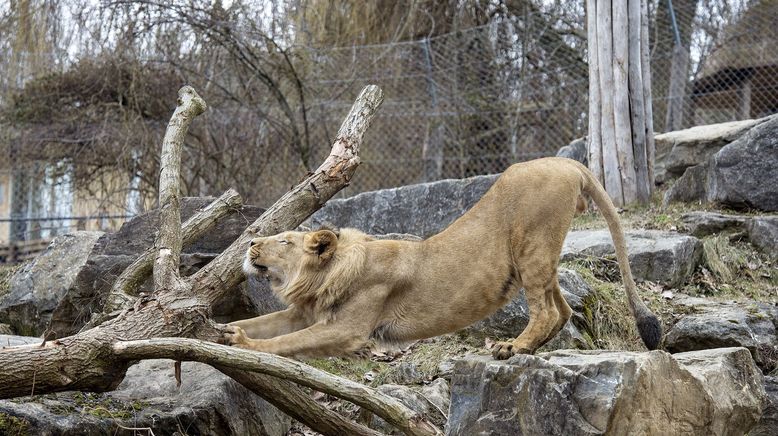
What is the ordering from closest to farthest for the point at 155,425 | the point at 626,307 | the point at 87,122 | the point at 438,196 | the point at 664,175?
the point at 155,425 → the point at 626,307 → the point at 438,196 → the point at 664,175 → the point at 87,122

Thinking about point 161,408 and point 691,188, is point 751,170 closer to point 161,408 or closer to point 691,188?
point 691,188

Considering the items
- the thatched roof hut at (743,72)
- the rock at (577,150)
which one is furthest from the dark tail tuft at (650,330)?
the thatched roof hut at (743,72)

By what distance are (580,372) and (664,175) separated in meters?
7.03

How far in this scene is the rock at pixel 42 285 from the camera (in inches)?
300

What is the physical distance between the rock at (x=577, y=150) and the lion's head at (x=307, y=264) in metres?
5.72

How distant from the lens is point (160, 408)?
5062mm

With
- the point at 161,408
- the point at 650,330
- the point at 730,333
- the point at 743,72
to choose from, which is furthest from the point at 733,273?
the point at 161,408

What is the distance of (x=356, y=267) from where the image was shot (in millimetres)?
5449

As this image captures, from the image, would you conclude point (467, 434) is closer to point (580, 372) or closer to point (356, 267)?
point (580, 372)

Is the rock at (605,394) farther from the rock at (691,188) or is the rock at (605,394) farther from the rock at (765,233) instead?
the rock at (691,188)

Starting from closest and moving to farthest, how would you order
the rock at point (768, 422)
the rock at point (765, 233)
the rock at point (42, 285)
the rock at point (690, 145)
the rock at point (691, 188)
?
the rock at point (768, 422) < the rock at point (42, 285) < the rock at point (765, 233) < the rock at point (691, 188) < the rock at point (690, 145)

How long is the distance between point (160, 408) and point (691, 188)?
21.1ft

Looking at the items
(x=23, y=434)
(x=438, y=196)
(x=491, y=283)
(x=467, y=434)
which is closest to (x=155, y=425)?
(x=23, y=434)

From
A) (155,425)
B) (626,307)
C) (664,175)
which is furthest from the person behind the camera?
(664,175)
